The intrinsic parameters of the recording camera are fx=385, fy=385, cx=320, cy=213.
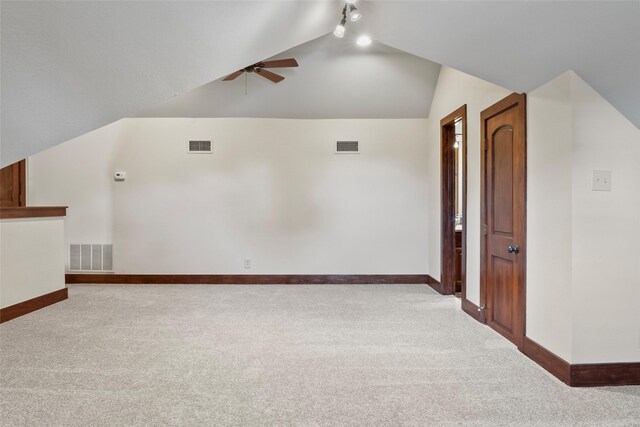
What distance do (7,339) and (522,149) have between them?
448 cm

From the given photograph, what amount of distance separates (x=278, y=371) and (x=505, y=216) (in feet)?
7.28

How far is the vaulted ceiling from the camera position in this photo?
1.66 meters

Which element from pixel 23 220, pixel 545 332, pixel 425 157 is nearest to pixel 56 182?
pixel 23 220

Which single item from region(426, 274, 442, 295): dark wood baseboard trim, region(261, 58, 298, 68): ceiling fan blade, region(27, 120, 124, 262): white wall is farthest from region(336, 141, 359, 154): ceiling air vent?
region(27, 120, 124, 262): white wall

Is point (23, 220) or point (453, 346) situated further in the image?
point (23, 220)

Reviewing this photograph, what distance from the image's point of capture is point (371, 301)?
179 inches

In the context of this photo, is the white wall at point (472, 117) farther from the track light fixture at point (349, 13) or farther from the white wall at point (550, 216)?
the track light fixture at point (349, 13)

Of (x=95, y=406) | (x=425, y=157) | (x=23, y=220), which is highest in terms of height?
(x=425, y=157)

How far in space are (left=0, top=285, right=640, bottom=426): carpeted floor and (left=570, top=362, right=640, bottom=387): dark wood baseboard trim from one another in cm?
6

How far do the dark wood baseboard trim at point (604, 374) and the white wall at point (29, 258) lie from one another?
16.1 feet

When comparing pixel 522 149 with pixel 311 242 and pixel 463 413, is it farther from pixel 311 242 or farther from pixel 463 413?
pixel 311 242

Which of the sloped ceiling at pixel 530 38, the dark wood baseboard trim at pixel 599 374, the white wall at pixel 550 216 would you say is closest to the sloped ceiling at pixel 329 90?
the sloped ceiling at pixel 530 38

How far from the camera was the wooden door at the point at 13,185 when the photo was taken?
17.9ft

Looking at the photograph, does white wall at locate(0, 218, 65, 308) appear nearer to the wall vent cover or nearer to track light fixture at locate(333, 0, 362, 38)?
the wall vent cover
